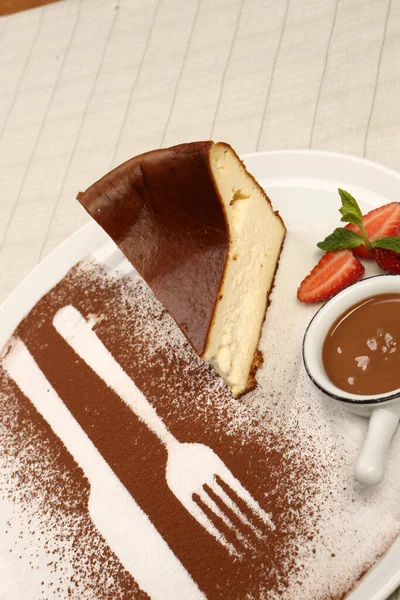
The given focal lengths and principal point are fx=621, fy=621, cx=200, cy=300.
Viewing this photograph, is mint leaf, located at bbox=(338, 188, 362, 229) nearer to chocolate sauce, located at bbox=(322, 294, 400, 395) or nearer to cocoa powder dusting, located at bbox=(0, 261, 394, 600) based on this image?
chocolate sauce, located at bbox=(322, 294, 400, 395)

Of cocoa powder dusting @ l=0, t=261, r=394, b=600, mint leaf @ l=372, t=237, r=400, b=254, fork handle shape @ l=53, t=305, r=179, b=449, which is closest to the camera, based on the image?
cocoa powder dusting @ l=0, t=261, r=394, b=600

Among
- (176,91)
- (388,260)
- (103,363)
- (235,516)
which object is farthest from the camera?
(176,91)

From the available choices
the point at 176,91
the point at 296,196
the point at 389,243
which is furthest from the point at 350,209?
the point at 176,91

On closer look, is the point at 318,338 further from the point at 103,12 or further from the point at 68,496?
the point at 103,12

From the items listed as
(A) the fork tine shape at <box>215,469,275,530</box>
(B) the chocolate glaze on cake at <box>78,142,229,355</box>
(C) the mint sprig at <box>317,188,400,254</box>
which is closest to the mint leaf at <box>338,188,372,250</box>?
(C) the mint sprig at <box>317,188,400,254</box>

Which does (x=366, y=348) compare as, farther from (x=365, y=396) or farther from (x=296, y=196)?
(x=296, y=196)
